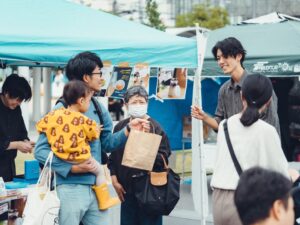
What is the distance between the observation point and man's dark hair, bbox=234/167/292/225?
8.30 feet

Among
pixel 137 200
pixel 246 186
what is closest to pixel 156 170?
pixel 137 200

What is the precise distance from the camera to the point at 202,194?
5.94m

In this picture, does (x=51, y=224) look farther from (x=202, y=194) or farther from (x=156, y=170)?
(x=202, y=194)

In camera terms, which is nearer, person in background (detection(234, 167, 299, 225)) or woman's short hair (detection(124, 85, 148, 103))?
person in background (detection(234, 167, 299, 225))

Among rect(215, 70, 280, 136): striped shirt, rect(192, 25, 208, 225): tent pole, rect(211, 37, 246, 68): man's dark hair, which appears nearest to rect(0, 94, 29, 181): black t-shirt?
rect(192, 25, 208, 225): tent pole

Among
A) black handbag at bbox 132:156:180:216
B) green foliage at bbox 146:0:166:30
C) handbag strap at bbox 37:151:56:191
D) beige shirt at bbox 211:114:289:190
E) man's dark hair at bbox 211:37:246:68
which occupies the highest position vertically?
green foliage at bbox 146:0:166:30

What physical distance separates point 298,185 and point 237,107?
1.28 metres

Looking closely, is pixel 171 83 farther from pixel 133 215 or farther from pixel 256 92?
pixel 256 92

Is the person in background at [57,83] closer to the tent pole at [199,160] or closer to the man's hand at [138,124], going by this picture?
the tent pole at [199,160]

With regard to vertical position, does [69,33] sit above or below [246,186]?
above

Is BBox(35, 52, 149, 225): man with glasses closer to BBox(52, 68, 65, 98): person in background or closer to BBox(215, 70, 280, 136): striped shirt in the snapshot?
BBox(215, 70, 280, 136): striped shirt

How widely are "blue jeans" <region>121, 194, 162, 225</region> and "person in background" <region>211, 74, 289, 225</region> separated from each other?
1587 millimetres

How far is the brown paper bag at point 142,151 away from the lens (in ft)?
17.0

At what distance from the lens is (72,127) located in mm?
4453
